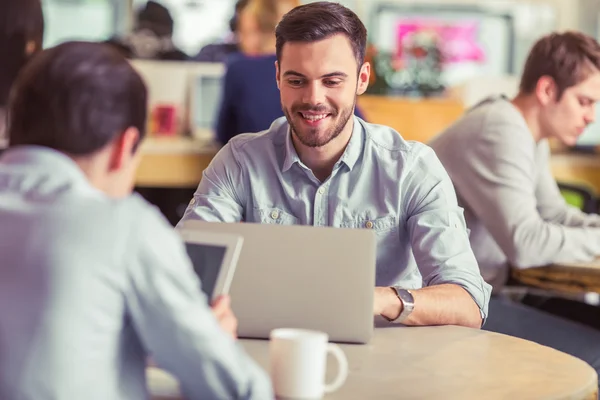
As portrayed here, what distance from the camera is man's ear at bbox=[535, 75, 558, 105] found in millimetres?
2855

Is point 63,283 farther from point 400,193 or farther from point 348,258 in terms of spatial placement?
point 400,193

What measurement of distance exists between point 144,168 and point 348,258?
3.39 metres

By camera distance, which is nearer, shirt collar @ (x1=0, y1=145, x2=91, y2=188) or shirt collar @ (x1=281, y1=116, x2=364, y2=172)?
shirt collar @ (x1=0, y1=145, x2=91, y2=188)

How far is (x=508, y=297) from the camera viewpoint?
3381 millimetres

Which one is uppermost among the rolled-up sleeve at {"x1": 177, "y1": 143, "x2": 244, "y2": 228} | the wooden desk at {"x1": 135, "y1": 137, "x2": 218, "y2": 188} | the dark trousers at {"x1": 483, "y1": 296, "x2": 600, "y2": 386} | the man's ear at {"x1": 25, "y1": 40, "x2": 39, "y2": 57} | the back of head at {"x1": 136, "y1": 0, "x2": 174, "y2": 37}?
the man's ear at {"x1": 25, "y1": 40, "x2": 39, "y2": 57}

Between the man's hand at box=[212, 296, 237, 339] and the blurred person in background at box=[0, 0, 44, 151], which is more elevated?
the blurred person in background at box=[0, 0, 44, 151]

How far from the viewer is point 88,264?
971 mm

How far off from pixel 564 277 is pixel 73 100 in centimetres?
181

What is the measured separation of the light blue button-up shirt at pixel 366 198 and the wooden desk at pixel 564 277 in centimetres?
65

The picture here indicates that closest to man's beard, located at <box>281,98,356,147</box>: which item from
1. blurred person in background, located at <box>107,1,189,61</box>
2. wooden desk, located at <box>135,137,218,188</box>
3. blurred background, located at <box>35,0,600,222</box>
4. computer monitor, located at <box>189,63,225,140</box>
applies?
blurred background, located at <box>35,0,600,222</box>

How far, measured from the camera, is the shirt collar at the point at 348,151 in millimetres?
1987

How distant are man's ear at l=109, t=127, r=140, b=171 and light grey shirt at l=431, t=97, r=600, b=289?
1701 millimetres

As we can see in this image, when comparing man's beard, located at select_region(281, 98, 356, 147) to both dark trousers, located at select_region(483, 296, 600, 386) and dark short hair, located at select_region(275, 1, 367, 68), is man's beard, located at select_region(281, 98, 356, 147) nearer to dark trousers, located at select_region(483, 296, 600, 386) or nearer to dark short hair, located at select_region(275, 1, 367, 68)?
dark short hair, located at select_region(275, 1, 367, 68)

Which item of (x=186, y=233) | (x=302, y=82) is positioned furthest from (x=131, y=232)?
(x=302, y=82)
